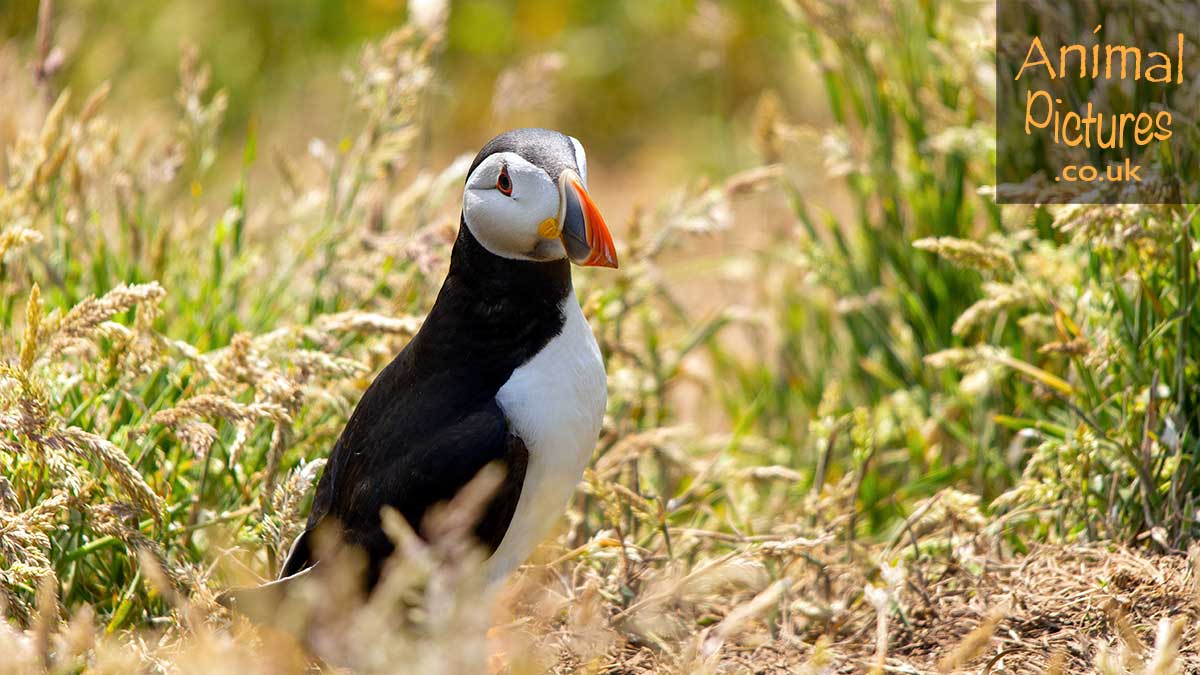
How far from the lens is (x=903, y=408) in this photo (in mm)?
3730

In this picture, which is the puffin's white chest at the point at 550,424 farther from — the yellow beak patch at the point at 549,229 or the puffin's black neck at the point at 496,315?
the yellow beak patch at the point at 549,229

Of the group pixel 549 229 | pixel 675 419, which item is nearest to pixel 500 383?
pixel 549 229

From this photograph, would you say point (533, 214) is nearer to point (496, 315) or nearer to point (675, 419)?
point (496, 315)

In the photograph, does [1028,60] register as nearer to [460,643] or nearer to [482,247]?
[482,247]

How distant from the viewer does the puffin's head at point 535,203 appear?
2.40m

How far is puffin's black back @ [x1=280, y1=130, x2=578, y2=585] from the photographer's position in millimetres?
2465

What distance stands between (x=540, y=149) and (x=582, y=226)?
7.5 inches

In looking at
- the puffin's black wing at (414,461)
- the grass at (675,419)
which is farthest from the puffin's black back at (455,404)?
the grass at (675,419)

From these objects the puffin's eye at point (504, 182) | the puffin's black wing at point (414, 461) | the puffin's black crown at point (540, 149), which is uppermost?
the puffin's black crown at point (540, 149)

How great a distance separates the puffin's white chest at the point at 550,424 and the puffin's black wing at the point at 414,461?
0.11 feet

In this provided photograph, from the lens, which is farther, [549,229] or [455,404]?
[455,404]

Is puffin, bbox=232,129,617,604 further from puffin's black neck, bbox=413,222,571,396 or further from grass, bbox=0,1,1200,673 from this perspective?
grass, bbox=0,1,1200,673

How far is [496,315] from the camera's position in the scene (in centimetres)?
259

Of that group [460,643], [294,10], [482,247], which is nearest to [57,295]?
[482,247]
